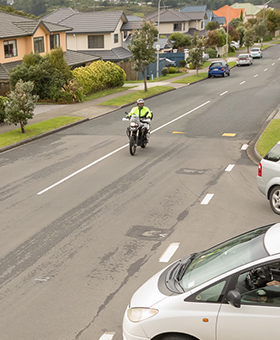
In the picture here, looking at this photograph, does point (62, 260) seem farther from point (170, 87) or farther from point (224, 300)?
point (170, 87)

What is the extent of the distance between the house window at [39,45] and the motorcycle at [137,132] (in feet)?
80.7

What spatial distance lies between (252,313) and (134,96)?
104 ft

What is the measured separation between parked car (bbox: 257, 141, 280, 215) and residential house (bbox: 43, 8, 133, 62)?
46.8 meters

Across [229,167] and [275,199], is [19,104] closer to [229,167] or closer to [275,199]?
[229,167]

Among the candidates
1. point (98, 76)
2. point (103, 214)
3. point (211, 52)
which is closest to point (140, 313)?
point (103, 214)

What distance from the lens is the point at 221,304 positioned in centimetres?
546

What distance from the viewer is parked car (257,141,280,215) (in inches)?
465

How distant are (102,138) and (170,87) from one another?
21.0 meters

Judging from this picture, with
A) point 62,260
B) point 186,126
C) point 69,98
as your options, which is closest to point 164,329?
point 62,260

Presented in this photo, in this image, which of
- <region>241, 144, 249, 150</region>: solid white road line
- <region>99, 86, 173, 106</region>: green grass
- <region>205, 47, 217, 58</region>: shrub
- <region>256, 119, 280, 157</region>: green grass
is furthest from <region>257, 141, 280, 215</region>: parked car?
<region>205, 47, 217, 58</region>: shrub

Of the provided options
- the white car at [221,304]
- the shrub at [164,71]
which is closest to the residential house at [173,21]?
the shrub at [164,71]

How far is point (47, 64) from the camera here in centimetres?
3419

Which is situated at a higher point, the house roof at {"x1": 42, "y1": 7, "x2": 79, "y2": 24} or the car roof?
the house roof at {"x1": 42, "y1": 7, "x2": 79, "y2": 24}

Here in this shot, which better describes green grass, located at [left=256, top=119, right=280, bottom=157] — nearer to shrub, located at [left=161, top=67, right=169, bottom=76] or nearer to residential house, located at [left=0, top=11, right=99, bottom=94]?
residential house, located at [left=0, top=11, right=99, bottom=94]
